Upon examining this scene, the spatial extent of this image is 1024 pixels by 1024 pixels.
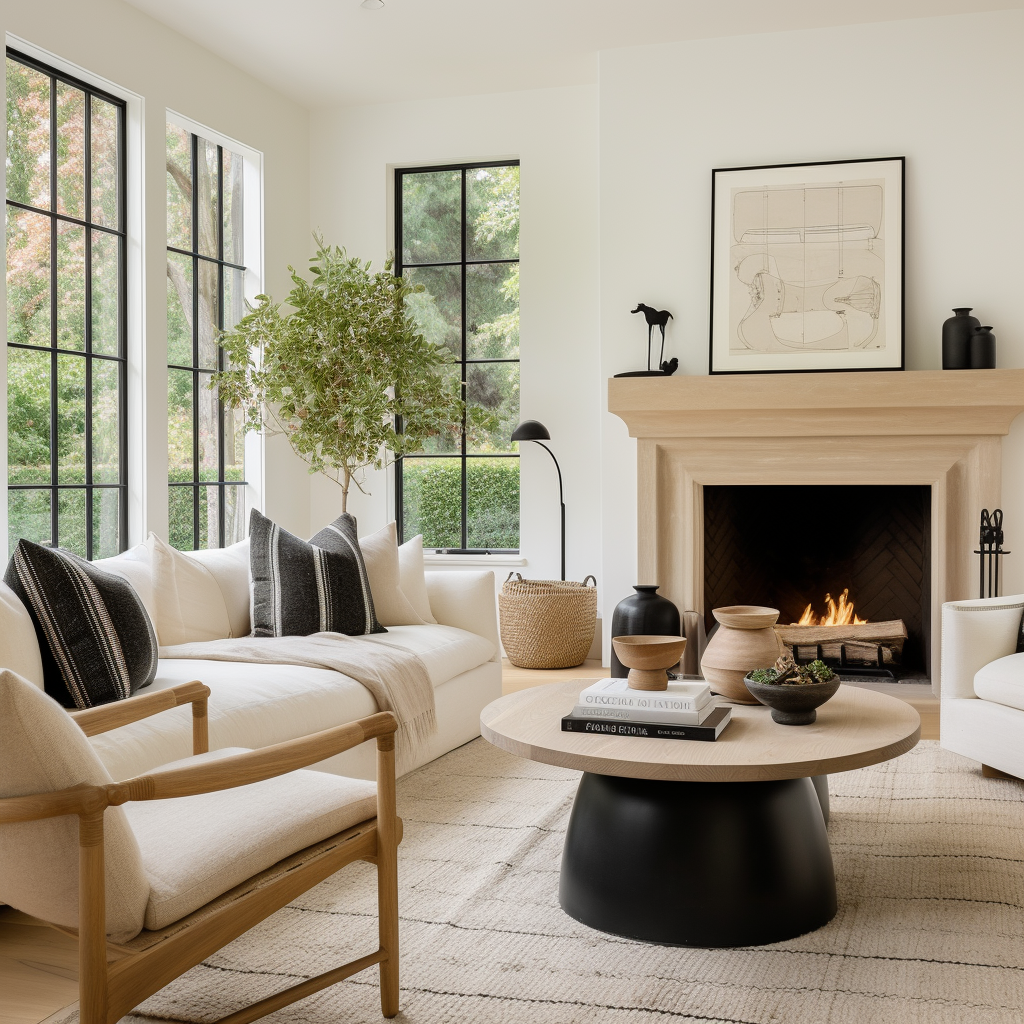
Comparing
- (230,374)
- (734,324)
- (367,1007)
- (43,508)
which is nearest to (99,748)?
(367,1007)

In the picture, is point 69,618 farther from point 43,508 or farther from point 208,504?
point 208,504

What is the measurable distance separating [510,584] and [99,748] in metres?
3.25

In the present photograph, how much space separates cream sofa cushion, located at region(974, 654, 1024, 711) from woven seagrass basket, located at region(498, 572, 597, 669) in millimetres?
2292

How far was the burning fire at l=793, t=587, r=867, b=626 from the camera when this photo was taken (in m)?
5.02

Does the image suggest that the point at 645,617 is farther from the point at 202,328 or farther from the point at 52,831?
the point at 52,831

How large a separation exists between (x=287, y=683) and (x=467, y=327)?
3298 millimetres

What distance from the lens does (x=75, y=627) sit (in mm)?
2443

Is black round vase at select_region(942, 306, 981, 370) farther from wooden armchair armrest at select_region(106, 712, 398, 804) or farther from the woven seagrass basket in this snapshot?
wooden armchair armrest at select_region(106, 712, 398, 804)

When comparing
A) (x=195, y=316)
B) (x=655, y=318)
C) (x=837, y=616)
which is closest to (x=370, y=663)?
(x=655, y=318)

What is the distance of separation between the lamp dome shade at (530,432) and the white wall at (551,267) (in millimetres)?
336

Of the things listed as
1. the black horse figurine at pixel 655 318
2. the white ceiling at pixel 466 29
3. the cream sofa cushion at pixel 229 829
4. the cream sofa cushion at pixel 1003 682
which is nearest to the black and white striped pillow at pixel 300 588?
the cream sofa cushion at pixel 229 829

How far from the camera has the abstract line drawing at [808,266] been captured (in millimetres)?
4684

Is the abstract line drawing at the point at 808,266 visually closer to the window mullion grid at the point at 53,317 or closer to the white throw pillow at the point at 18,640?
the window mullion grid at the point at 53,317

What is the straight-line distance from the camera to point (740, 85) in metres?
4.85
